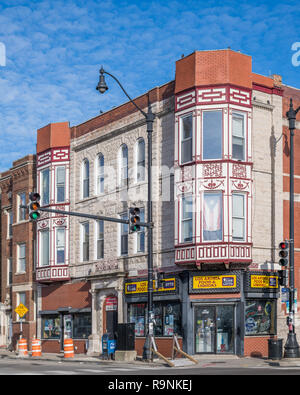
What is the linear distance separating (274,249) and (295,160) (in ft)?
15.5

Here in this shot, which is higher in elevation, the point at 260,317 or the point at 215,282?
the point at 215,282

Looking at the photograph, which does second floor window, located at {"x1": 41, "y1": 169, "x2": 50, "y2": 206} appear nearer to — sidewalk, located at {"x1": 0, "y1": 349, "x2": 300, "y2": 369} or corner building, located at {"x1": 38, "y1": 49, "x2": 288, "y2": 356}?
corner building, located at {"x1": 38, "y1": 49, "x2": 288, "y2": 356}

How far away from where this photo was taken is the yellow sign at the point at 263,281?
31094 mm

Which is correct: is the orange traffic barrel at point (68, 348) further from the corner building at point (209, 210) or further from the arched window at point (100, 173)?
the arched window at point (100, 173)

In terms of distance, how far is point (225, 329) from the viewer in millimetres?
30906

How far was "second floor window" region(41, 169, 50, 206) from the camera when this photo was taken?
41781 millimetres

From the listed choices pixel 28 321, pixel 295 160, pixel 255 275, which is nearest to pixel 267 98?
pixel 295 160

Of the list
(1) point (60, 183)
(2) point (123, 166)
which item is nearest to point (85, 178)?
(1) point (60, 183)

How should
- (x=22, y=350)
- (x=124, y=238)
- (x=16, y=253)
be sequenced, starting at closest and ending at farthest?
(x=22, y=350), (x=124, y=238), (x=16, y=253)

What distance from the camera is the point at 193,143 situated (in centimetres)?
3145

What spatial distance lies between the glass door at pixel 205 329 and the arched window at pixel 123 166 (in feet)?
28.4

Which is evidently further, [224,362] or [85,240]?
[85,240]

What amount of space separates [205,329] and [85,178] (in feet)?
42.5

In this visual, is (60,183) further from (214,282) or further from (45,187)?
(214,282)
